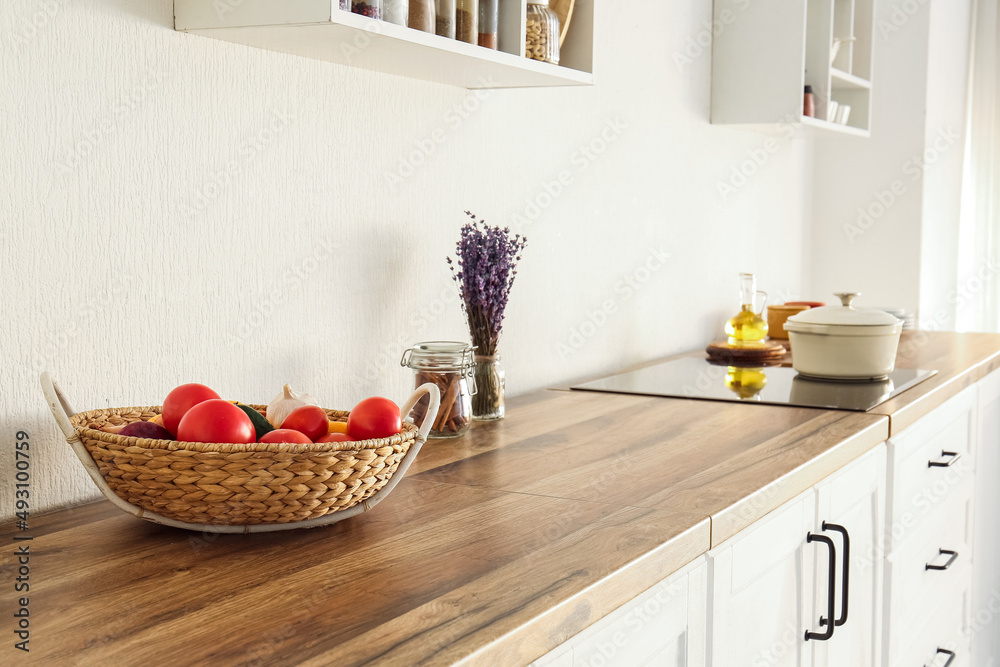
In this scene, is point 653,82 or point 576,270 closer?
point 576,270

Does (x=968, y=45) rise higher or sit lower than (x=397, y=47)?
higher

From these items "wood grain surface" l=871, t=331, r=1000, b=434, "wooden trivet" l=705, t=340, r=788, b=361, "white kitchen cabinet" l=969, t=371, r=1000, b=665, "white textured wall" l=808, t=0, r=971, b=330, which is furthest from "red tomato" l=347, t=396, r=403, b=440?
"white textured wall" l=808, t=0, r=971, b=330

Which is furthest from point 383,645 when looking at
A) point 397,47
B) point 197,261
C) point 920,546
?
point 920,546

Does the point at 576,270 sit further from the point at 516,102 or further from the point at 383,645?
the point at 383,645

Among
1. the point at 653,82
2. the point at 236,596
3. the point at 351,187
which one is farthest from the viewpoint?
the point at 653,82

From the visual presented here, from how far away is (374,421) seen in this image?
104 centimetres

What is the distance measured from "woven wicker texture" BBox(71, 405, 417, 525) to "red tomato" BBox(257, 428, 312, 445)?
48mm

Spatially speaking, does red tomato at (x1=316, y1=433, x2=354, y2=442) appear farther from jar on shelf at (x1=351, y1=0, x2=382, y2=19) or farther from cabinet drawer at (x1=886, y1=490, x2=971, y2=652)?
cabinet drawer at (x1=886, y1=490, x2=971, y2=652)

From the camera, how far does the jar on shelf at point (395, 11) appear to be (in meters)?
1.18

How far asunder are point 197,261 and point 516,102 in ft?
2.72

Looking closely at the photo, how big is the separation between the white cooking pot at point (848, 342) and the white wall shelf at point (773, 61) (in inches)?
31.4

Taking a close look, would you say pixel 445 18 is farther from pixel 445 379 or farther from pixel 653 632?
pixel 653 632

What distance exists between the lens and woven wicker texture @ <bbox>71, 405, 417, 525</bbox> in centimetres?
92

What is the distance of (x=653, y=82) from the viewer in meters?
2.36
